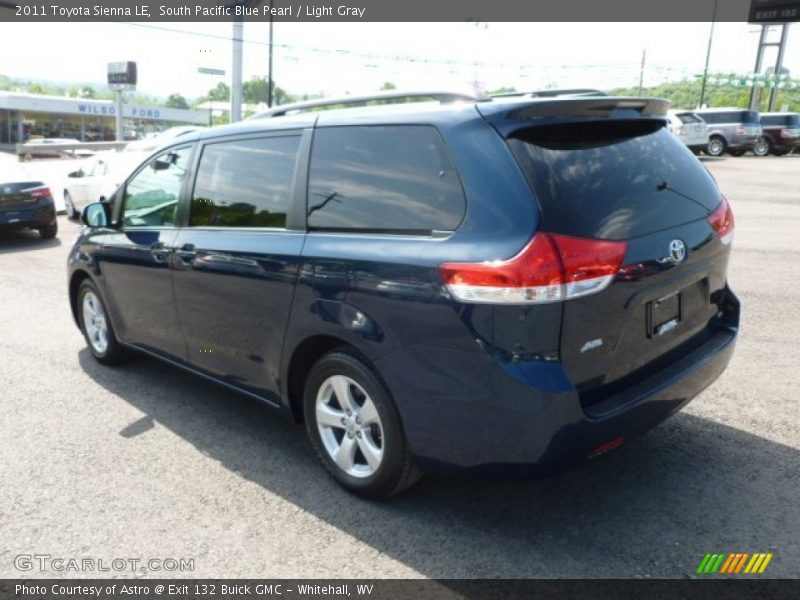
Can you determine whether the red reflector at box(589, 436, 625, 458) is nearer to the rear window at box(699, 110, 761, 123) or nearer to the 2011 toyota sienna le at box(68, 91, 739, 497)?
the 2011 toyota sienna le at box(68, 91, 739, 497)

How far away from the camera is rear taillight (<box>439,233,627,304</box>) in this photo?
8.50 feet

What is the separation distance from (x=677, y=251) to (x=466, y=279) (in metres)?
1.05

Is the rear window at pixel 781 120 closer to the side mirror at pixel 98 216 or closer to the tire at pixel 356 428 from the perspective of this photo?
the side mirror at pixel 98 216

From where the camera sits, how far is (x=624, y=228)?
2832 mm

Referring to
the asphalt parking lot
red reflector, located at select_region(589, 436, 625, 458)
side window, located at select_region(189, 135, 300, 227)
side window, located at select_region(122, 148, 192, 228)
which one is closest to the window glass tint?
the asphalt parking lot

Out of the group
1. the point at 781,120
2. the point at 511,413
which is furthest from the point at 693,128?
the point at 511,413

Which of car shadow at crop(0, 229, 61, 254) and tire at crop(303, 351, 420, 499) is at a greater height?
tire at crop(303, 351, 420, 499)

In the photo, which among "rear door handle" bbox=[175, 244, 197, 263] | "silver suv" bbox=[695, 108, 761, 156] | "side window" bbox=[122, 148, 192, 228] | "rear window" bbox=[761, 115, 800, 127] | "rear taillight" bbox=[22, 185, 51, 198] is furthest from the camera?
"rear window" bbox=[761, 115, 800, 127]

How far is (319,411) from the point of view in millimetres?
3467

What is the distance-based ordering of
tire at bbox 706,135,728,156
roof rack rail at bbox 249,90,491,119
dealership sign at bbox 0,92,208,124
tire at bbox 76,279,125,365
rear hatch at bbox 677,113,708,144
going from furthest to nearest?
1. dealership sign at bbox 0,92,208,124
2. tire at bbox 706,135,728,156
3. rear hatch at bbox 677,113,708,144
4. tire at bbox 76,279,125,365
5. roof rack rail at bbox 249,90,491,119

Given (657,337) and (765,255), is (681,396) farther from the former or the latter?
(765,255)

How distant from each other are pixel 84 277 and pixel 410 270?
145 inches

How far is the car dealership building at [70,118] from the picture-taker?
63.7m
